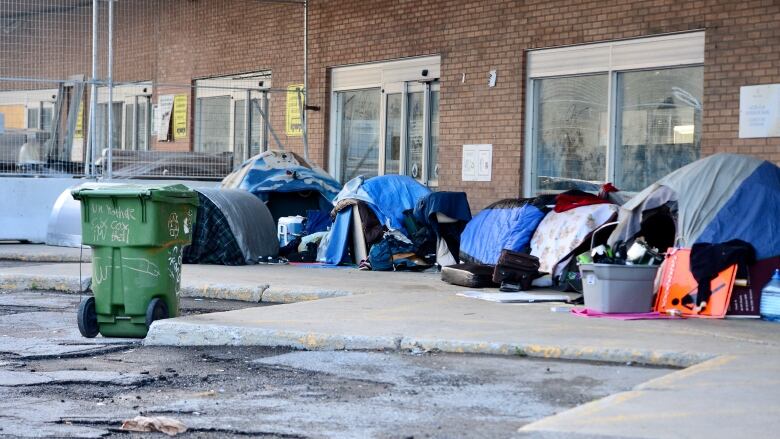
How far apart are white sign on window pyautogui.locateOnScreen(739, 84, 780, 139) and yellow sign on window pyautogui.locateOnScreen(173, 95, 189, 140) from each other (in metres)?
13.2

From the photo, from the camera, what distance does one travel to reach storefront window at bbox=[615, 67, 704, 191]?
14.6 meters

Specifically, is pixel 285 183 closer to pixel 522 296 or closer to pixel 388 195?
pixel 388 195

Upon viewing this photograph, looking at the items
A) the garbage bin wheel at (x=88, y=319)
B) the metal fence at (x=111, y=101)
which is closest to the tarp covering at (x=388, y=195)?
the metal fence at (x=111, y=101)

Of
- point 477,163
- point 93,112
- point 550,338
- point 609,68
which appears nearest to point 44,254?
point 93,112

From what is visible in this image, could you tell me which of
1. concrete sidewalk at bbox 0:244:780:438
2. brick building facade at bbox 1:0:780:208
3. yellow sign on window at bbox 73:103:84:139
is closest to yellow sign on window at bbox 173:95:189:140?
brick building facade at bbox 1:0:780:208

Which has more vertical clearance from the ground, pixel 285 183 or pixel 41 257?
pixel 285 183

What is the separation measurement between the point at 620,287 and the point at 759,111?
389 centimetres

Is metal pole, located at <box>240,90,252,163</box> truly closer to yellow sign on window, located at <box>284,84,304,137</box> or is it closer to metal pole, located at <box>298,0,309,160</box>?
yellow sign on window, located at <box>284,84,304,137</box>

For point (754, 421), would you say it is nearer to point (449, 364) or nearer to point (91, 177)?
point (449, 364)

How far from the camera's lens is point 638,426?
6234 mm

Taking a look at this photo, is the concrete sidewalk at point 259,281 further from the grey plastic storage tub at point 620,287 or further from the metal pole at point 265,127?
the metal pole at point 265,127

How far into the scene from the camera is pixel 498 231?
A: 1430 centimetres

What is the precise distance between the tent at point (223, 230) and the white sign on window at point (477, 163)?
10.8 feet

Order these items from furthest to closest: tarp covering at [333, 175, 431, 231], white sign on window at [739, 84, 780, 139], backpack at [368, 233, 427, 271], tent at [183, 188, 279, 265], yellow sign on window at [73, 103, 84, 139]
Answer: yellow sign on window at [73, 103, 84, 139], tent at [183, 188, 279, 265], tarp covering at [333, 175, 431, 231], backpack at [368, 233, 427, 271], white sign on window at [739, 84, 780, 139]
